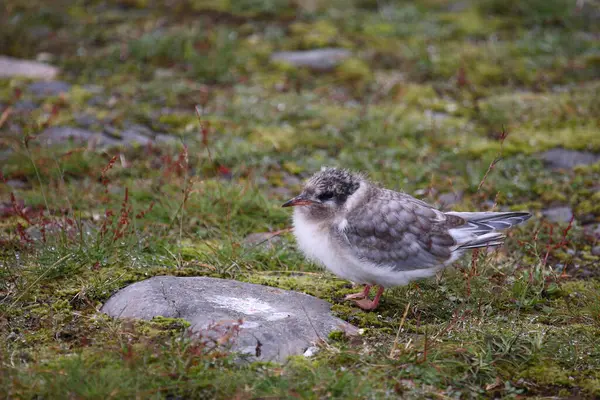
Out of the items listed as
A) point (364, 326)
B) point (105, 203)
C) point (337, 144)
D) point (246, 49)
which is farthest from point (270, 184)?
point (246, 49)

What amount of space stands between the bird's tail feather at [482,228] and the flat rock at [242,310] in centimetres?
107

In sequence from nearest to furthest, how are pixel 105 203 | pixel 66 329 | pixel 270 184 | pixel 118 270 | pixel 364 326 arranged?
1. pixel 66 329
2. pixel 364 326
3. pixel 118 270
4. pixel 105 203
5. pixel 270 184

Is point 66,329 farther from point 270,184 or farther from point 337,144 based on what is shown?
point 337,144

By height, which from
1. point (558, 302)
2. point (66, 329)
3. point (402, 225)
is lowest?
point (558, 302)

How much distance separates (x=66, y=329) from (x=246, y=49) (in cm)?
684

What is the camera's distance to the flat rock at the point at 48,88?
9146 millimetres

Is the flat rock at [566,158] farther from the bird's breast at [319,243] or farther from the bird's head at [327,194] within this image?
the bird's breast at [319,243]

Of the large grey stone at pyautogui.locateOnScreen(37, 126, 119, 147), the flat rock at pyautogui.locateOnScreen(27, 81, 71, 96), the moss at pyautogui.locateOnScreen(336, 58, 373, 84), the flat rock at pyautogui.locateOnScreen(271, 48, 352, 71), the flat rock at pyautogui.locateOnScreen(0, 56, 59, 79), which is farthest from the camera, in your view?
the flat rock at pyautogui.locateOnScreen(271, 48, 352, 71)

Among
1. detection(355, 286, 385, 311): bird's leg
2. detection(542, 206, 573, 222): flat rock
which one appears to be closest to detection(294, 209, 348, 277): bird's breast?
detection(355, 286, 385, 311): bird's leg

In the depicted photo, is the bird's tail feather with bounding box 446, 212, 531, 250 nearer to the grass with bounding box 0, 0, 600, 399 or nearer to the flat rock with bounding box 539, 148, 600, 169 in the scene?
the grass with bounding box 0, 0, 600, 399

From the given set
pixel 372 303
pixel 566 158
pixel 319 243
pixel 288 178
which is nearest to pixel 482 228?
pixel 372 303

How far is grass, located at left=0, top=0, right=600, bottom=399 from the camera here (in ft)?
13.8

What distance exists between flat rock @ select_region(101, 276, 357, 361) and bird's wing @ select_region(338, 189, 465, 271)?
1.76 feet

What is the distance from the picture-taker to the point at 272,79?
9938 millimetres
